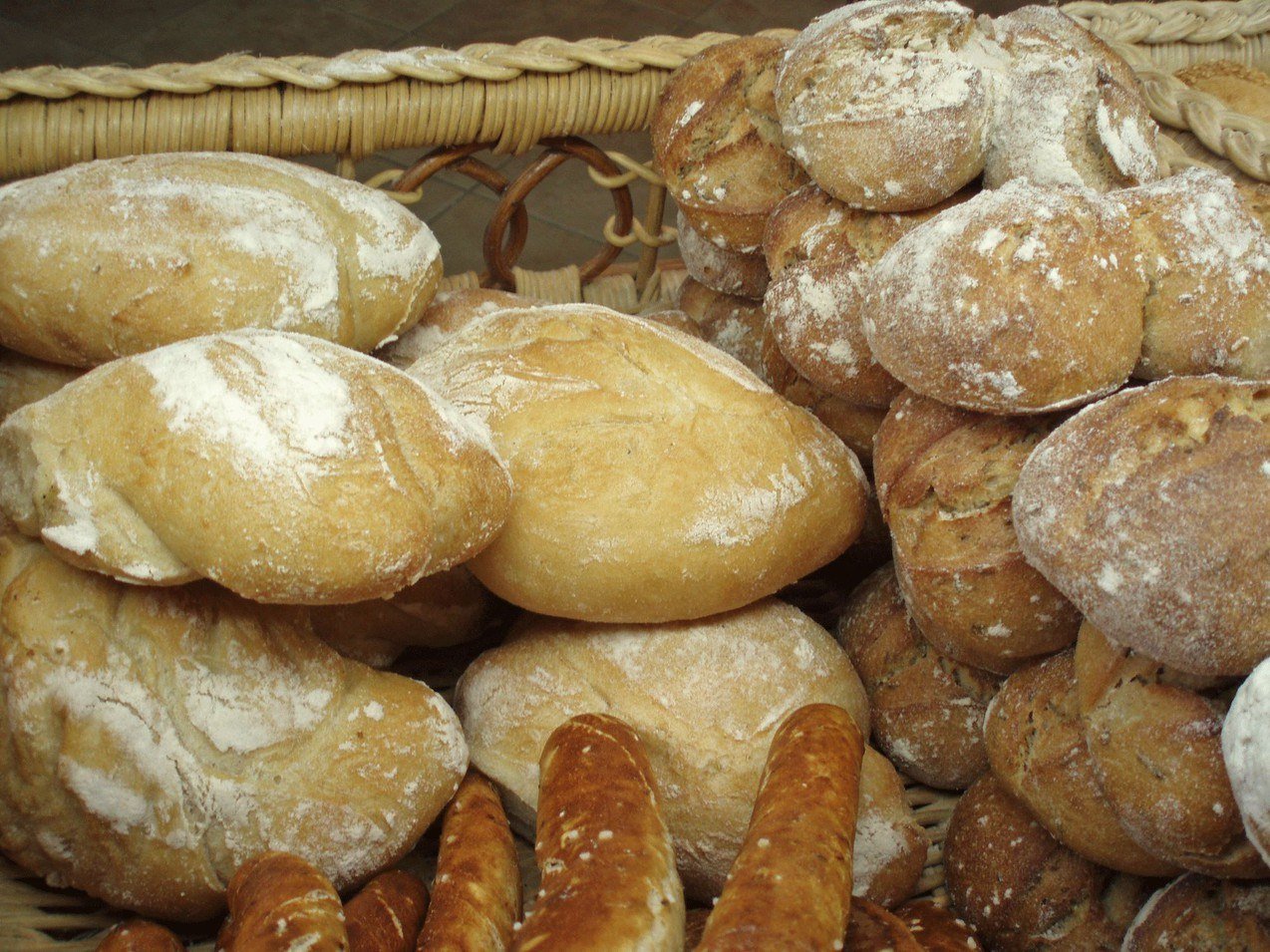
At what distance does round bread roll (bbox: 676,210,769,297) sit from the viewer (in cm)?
173

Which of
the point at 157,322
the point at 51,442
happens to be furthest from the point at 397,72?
the point at 51,442

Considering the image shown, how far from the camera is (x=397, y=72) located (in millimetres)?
1908

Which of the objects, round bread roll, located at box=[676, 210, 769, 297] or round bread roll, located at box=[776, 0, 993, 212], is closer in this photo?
round bread roll, located at box=[776, 0, 993, 212]

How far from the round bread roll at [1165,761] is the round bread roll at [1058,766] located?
0.04 m

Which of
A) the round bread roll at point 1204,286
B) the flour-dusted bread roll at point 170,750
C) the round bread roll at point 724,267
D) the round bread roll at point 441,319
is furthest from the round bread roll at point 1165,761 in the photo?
the round bread roll at point 441,319

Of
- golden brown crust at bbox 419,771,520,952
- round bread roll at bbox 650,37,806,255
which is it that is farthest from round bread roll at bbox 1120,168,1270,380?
golden brown crust at bbox 419,771,520,952

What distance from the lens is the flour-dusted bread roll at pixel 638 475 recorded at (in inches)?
50.5

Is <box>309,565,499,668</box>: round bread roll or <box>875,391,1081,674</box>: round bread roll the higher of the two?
<box>875,391,1081,674</box>: round bread roll

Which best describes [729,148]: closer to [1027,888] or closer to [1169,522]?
[1169,522]

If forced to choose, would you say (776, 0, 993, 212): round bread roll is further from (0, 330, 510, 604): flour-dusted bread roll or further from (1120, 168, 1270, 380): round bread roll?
(0, 330, 510, 604): flour-dusted bread roll

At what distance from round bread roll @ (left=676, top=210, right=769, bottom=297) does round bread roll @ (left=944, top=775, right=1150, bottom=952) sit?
806 mm

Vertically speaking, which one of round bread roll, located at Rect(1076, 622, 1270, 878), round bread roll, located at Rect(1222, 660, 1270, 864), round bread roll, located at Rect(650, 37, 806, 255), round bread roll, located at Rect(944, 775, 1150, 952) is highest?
round bread roll, located at Rect(650, 37, 806, 255)

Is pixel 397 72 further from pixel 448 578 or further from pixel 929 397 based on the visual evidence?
pixel 929 397

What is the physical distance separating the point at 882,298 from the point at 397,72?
1.06 m
